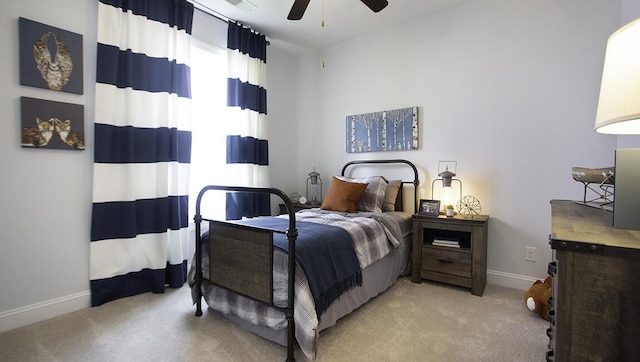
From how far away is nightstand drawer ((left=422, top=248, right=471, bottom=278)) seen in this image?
257 centimetres

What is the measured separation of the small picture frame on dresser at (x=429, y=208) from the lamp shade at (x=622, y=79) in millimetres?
2099

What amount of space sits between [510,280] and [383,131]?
79.7 inches

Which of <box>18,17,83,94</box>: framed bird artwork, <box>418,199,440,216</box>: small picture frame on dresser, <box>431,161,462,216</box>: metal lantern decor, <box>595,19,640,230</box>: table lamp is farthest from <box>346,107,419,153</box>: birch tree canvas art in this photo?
<box>18,17,83,94</box>: framed bird artwork

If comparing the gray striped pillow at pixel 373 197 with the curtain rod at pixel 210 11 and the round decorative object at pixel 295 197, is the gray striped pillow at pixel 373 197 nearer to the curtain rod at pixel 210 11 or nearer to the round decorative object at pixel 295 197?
the round decorative object at pixel 295 197

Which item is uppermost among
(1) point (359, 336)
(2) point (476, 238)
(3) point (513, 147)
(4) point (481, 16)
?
(4) point (481, 16)

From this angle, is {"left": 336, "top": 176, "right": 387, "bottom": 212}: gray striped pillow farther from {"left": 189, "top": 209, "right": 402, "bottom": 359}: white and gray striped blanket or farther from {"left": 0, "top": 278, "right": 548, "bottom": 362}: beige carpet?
{"left": 0, "top": 278, "right": 548, "bottom": 362}: beige carpet

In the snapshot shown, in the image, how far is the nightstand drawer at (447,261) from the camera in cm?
257

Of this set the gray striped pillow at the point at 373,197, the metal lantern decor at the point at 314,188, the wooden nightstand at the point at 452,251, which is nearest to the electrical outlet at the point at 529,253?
the wooden nightstand at the point at 452,251

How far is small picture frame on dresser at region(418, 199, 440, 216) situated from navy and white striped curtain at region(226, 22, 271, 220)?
1876mm

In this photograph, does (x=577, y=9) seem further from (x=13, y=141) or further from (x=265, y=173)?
(x=13, y=141)

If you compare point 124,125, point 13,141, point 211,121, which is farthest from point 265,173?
point 13,141

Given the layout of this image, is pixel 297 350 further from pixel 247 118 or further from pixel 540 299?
pixel 247 118

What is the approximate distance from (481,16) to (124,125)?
3.51 meters

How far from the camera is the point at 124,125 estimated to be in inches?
96.3
